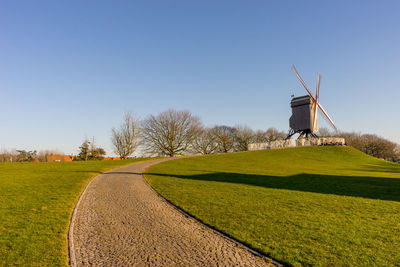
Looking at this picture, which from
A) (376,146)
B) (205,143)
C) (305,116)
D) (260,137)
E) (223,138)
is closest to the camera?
(305,116)

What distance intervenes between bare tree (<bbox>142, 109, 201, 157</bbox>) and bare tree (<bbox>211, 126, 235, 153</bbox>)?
13.1m

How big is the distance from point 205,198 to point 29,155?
60325 millimetres

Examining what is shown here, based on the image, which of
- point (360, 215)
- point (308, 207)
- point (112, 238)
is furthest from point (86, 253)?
point (360, 215)

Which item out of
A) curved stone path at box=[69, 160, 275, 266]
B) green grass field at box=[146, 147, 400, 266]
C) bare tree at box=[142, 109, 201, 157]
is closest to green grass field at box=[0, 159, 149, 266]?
curved stone path at box=[69, 160, 275, 266]

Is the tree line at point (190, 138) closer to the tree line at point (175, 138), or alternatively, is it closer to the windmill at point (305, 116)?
the tree line at point (175, 138)

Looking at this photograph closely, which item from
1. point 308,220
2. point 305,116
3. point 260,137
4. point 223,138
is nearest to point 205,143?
point 223,138

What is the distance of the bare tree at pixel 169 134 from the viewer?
178ft

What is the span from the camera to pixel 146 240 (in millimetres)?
5789

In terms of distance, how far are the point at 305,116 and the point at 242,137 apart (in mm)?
26213

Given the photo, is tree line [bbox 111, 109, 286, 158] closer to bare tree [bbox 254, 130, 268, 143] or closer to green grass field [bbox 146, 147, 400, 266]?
bare tree [bbox 254, 130, 268, 143]

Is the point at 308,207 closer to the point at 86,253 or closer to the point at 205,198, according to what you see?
the point at 205,198

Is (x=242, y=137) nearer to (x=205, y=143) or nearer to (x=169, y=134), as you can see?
(x=205, y=143)

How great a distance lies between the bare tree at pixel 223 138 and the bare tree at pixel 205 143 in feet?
4.23

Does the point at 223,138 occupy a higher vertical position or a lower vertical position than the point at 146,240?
higher
